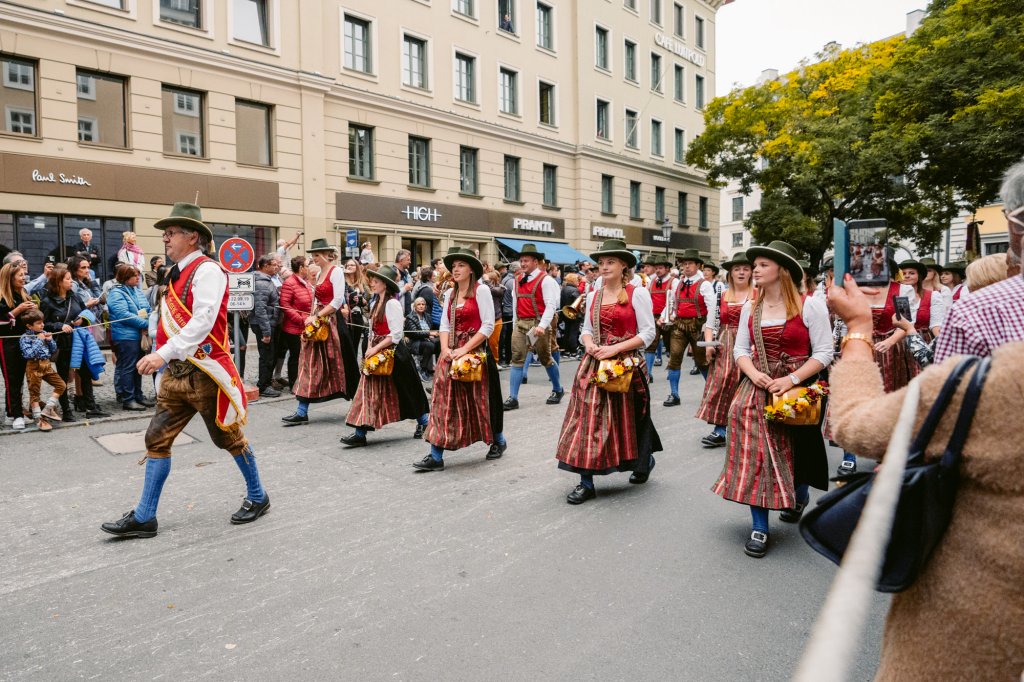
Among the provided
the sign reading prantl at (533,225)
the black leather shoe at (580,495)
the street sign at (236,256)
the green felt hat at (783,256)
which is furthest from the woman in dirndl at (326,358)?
the sign reading prantl at (533,225)

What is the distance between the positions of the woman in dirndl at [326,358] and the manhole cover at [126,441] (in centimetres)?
132

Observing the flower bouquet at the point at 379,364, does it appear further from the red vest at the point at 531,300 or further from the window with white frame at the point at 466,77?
Answer: the window with white frame at the point at 466,77

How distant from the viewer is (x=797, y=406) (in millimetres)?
4309

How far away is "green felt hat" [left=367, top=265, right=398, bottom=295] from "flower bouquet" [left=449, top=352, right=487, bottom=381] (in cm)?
134

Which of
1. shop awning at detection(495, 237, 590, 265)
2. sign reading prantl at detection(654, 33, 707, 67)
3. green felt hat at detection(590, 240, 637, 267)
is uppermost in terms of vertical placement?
sign reading prantl at detection(654, 33, 707, 67)

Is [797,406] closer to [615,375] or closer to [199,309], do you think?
[615,375]

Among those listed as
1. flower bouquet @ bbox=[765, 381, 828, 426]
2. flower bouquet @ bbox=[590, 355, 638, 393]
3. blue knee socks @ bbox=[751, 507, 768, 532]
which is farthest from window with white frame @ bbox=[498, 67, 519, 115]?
blue knee socks @ bbox=[751, 507, 768, 532]

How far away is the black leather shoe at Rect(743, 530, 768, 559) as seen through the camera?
4.32 metres

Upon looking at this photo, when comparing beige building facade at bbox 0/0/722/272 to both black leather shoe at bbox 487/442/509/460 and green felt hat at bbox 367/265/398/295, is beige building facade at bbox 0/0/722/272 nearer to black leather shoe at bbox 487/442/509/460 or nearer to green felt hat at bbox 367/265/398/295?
green felt hat at bbox 367/265/398/295

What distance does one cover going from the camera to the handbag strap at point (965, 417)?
1429mm

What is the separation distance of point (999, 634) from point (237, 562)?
3.88 meters

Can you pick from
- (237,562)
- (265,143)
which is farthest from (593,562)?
(265,143)

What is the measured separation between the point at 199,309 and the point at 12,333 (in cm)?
488

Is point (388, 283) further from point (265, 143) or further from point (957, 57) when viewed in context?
point (957, 57)
